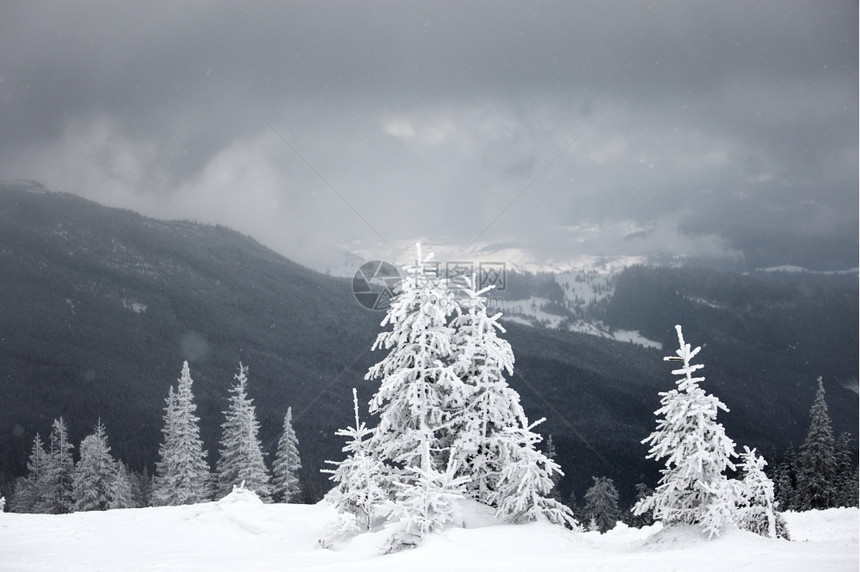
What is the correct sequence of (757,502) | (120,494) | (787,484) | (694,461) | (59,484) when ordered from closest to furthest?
(694,461) < (757,502) < (120,494) < (787,484) < (59,484)

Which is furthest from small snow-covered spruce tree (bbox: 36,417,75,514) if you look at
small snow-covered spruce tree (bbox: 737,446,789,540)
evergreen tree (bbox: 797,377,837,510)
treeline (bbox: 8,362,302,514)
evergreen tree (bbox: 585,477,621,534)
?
evergreen tree (bbox: 797,377,837,510)

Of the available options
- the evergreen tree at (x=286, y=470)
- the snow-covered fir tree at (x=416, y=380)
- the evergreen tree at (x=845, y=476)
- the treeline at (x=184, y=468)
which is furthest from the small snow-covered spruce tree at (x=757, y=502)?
the evergreen tree at (x=286, y=470)

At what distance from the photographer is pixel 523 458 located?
64.7 feet

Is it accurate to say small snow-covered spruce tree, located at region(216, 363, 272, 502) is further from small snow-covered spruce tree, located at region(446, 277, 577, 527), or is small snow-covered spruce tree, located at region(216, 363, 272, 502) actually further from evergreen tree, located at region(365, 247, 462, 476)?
small snow-covered spruce tree, located at region(446, 277, 577, 527)

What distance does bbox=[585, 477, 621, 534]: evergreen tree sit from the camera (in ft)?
202

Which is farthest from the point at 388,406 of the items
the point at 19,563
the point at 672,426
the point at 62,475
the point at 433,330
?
the point at 62,475

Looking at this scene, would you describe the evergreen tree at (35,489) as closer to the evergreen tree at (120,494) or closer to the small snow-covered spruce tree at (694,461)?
the evergreen tree at (120,494)

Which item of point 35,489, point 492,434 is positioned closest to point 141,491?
point 35,489

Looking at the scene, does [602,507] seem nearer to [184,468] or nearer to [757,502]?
[184,468]

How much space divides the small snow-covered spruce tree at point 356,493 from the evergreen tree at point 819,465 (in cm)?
4430

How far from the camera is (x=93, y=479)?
53688 mm

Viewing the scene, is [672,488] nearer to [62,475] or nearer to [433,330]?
[433,330]

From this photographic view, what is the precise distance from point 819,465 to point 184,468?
52713 millimetres

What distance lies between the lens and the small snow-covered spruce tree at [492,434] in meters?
19.7
